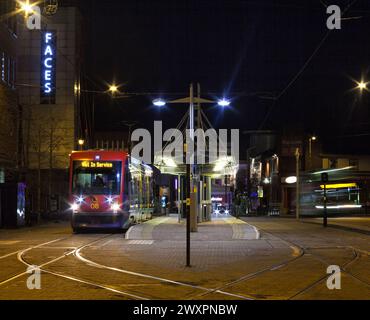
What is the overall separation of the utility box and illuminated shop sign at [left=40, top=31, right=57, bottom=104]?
24608 millimetres

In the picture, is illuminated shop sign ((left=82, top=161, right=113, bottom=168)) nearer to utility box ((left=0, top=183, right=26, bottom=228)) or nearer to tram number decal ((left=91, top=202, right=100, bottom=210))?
tram number decal ((left=91, top=202, right=100, bottom=210))

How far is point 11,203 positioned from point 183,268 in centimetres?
2047

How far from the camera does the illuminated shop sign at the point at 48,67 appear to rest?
184ft

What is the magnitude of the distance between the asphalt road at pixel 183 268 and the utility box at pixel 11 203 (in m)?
9.57

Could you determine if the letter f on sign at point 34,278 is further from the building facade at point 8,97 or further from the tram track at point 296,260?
the building facade at point 8,97

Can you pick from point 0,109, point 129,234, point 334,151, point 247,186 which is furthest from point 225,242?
point 247,186

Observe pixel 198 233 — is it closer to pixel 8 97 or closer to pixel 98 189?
pixel 98 189

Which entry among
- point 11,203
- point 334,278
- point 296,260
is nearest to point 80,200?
point 11,203

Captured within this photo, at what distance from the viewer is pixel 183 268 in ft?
48.8

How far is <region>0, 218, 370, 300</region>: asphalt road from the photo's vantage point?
11.3m

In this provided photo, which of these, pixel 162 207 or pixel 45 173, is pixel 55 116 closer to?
pixel 45 173

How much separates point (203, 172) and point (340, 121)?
151 ft

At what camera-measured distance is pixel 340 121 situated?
2876 inches

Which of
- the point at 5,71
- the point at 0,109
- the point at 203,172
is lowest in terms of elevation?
the point at 203,172
